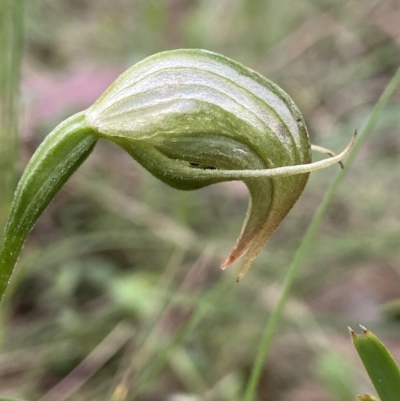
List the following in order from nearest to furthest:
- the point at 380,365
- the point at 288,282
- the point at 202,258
Answer: the point at 380,365
the point at 288,282
the point at 202,258

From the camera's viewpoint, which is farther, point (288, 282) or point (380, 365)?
point (288, 282)

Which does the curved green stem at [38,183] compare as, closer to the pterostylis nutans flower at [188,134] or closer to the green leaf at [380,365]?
the pterostylis nutans flower at [188,134]

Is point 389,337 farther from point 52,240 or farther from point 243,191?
point 52,240


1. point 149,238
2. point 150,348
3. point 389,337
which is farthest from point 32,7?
point 389,337

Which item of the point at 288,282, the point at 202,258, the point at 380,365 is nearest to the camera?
the point at 380,365

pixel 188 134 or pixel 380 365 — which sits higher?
pixel 188 134

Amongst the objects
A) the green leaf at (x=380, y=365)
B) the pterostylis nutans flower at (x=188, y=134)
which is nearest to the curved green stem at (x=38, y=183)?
the pterostylis nutans flower at (x=188, y=134)

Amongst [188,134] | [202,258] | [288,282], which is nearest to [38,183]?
[188,134]

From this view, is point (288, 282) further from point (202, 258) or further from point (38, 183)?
point (202, 258)
